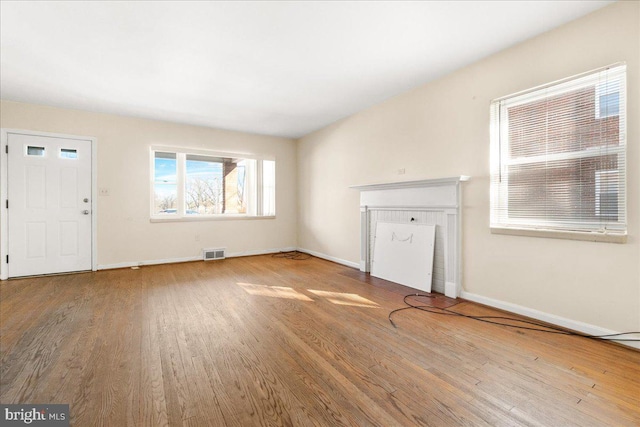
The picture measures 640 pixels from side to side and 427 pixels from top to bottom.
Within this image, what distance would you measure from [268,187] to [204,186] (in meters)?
1.31

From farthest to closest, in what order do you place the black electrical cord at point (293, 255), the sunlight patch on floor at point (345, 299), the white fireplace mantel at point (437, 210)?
the black electrical cord at point (293, 255), the white fireplace mantel at point (437, 210), the sunlight patch on floor at point (345, 299)

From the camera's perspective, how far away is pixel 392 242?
389cm

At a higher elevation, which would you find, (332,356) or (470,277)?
(470,277)

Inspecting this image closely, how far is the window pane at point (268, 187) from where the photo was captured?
240 inches

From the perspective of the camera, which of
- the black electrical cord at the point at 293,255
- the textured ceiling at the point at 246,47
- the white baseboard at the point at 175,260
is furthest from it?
the black electrical cord at the point at 293,255

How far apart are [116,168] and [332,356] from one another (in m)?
4.67

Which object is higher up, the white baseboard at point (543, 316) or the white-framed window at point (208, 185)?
the white-framed window at point (208, 185)

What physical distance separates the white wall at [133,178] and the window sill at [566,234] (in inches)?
178

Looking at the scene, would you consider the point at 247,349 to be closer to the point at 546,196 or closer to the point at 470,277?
the point at 470,277

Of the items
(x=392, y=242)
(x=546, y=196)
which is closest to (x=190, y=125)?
(x=392, y=242)

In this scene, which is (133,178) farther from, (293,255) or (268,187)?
(293,255)

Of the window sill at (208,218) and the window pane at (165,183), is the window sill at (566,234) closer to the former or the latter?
the window sill at (208,218)

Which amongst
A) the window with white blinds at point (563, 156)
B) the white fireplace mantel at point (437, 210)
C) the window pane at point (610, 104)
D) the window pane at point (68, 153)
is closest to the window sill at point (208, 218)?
the window pane at point (68, 153)

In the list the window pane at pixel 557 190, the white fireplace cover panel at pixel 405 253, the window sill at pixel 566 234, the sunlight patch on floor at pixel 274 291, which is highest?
the window pane at pixel 557 190
